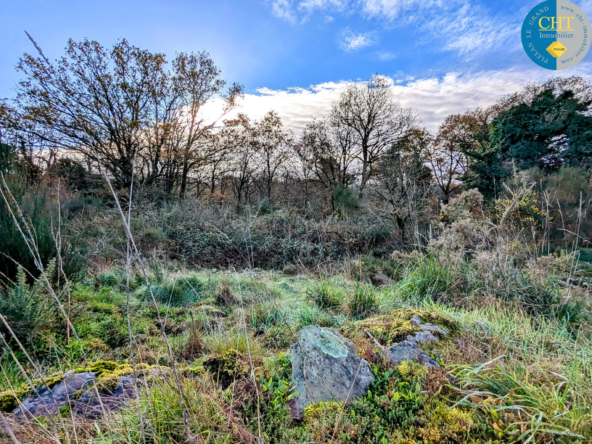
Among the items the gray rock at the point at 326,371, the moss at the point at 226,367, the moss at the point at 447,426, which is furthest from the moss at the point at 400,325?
the moss at the point at 226,367

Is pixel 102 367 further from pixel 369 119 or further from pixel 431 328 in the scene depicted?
pixel 369 119

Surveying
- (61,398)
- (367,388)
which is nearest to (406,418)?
(367,388)

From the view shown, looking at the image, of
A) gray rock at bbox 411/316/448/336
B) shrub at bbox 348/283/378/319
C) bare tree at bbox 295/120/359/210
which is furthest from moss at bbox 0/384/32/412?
bare tree at bbox 295/120/359/210

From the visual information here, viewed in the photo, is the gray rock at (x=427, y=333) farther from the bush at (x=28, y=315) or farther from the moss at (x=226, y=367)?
the bush at (x=28, y=315)

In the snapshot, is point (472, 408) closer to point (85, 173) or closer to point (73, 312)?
point (73, 312)

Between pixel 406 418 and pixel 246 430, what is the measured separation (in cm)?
65

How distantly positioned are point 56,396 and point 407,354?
1811mm

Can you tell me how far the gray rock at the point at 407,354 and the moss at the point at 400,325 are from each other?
0.44 ft

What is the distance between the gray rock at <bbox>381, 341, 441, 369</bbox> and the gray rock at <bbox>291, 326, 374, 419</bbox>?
0.61 feet

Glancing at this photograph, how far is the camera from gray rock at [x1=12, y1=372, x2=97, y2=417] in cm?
120

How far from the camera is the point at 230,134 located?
1611 cm

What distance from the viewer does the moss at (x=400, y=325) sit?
5.55ft

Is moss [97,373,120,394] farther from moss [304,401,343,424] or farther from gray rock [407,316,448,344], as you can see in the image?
gray rock [407,316,448,344]

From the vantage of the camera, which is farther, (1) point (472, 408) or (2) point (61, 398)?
(2) point (61, 398)
